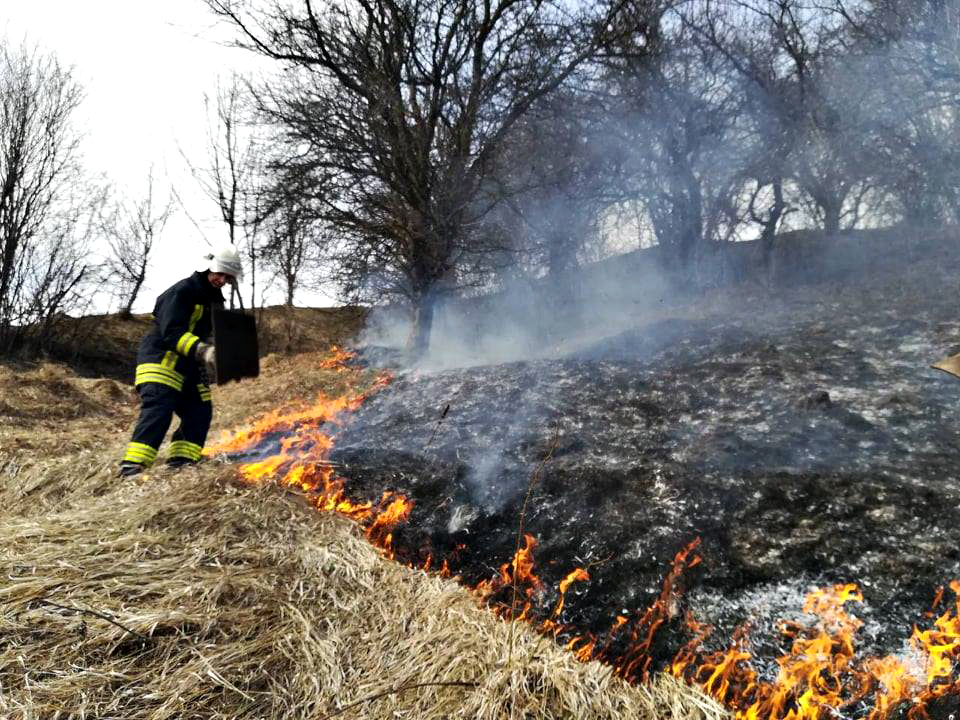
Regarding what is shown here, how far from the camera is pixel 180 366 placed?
162 inches

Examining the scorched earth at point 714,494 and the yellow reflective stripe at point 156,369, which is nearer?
the scorched earth at point 714,494

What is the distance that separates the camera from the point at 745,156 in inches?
330

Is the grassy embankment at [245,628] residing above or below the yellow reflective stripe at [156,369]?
below

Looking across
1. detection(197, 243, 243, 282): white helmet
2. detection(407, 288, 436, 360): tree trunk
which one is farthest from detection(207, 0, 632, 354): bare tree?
detection(197, 243, 243, 282): white helmet

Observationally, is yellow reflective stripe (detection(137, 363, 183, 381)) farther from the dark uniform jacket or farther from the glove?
the glove

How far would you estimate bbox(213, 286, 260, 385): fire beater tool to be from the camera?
3.85m

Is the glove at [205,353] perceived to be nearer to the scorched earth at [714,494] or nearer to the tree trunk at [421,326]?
the scorched earth at [714,494]

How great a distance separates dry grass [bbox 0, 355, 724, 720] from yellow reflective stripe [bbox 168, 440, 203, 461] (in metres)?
0.67

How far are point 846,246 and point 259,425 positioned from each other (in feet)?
29.4

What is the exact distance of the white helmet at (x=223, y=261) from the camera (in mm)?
4203

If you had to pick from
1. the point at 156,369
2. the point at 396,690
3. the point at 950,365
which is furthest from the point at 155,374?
the point at 950,365

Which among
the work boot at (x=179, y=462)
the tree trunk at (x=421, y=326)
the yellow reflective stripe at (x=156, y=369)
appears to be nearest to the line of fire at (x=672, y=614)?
the work boot at (x=179, y=462)

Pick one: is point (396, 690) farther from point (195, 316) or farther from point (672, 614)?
point (195, 316)

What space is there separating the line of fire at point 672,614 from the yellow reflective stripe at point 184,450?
2.16 ft
